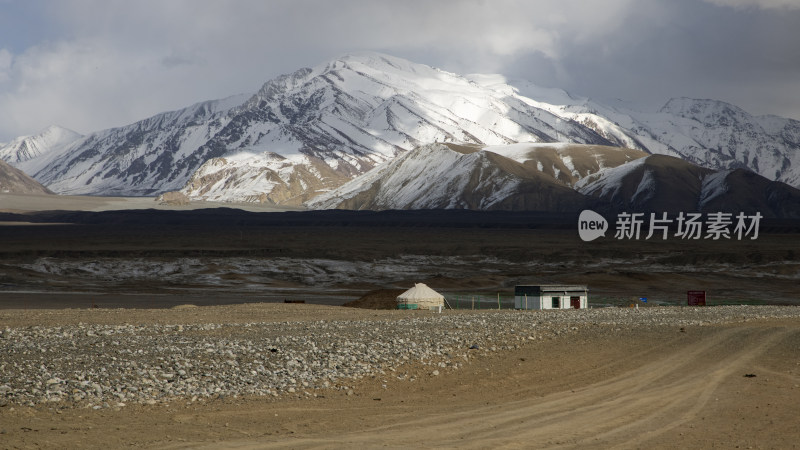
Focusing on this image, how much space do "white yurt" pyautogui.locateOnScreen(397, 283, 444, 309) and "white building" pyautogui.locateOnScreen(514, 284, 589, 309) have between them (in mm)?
6675

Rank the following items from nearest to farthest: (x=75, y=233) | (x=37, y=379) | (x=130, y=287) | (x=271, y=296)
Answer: (x=37, y=379) → (x=271, y=296) → (x=130, y=287) → (x=75, y=233)

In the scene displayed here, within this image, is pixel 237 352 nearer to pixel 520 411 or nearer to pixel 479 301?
pixel 520 411

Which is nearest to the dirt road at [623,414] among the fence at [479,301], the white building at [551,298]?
the white building at [551,298]

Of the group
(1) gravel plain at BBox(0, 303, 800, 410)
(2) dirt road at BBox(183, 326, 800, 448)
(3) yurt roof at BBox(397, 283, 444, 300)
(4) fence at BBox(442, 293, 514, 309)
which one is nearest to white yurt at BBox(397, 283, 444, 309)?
(3) yurt roof at BBox(397, 283, 444, 300)

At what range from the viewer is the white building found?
5981 centimetres

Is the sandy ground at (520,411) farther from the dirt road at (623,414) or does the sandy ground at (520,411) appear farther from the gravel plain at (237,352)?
the gravel plain at (237,352)

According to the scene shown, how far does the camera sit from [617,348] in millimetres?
30844

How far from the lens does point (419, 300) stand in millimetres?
56781

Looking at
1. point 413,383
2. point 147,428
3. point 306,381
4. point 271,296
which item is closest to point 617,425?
point 413,383

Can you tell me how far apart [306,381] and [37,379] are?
692 centimetres

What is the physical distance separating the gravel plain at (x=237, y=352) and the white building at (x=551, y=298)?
15149mm

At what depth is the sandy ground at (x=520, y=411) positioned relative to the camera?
18.3 meters

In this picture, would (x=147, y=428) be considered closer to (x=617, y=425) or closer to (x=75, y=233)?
(x=617, y=425)

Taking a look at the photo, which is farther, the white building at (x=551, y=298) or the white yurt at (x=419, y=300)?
the white building at (x=551, y=298)
